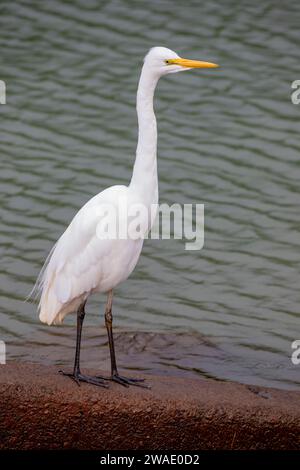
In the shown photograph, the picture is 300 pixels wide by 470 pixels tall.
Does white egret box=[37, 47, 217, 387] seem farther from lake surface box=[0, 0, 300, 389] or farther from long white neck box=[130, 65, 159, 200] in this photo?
lake surface box=[0, 0, 300, 389]

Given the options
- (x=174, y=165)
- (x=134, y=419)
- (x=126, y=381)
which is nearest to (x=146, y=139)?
(x=126, y=381)

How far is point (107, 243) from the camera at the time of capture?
252 inches

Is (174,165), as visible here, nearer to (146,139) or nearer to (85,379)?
(146,139)

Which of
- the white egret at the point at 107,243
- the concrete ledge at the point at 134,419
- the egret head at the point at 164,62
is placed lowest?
the concrete ledge at the point at 134,419

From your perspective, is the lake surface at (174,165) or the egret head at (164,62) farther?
the lake surface at (174,165)

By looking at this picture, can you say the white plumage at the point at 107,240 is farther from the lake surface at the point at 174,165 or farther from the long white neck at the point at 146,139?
the lake surface at the point at 174,165

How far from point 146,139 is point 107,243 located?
61 centimetres

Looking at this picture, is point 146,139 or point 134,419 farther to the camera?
point 146,139

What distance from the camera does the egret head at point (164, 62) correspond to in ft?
20.4

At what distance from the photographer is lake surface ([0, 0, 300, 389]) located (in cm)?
806

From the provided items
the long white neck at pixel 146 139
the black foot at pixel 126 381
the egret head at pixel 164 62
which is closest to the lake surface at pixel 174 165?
the black foot at pixel 126 381

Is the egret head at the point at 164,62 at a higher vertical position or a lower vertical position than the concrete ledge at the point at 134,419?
higher

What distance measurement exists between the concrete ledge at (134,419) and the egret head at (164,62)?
1.74m

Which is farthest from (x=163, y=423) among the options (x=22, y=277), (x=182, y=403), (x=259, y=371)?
(x=22, y=277)
